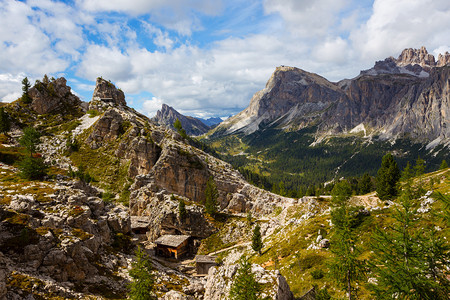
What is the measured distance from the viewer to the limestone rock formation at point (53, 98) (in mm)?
124875

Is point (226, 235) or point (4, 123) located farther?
point (4, 123)

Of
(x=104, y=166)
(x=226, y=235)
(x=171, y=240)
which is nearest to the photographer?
(x=171, y=240)

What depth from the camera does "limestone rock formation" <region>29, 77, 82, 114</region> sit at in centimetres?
12488

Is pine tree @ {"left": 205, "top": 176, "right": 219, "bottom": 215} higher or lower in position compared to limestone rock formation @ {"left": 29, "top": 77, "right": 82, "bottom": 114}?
lower

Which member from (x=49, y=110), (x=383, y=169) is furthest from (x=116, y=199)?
(x=383, y=169)

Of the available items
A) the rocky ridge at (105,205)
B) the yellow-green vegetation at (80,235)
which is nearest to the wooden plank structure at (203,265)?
the rocky ridge at (105,205)

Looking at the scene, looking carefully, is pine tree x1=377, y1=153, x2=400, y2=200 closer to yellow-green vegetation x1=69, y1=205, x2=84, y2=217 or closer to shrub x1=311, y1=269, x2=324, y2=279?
shrub x1=311, y1=269, x2=324, y2=279

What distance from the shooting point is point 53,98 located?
13375 cm

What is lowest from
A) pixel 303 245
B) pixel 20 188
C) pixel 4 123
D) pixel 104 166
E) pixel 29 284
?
pixel 303 245

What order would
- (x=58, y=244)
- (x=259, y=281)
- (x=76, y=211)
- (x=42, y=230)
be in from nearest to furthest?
1. (x=259, y=281)
2. (x=58, y=244)
3. (x=42, y=230)
4. (x=76, y=211)

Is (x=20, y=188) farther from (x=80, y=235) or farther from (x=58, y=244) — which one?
(x=58, y=244)

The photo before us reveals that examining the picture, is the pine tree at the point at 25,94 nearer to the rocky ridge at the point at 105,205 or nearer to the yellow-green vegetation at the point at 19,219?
the rocky ridge at the point at 105,205

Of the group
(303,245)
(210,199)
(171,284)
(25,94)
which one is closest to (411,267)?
(171,284)

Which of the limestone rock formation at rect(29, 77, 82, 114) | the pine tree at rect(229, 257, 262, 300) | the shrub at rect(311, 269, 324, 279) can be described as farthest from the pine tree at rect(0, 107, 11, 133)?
the shrub at rect(311, 269, 324, 279)
